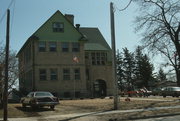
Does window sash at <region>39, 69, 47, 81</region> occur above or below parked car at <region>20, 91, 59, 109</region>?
above

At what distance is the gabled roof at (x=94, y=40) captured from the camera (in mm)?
52125

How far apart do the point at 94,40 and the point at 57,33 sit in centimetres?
1169

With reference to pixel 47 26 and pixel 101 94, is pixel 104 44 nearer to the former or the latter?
pixel 101 94

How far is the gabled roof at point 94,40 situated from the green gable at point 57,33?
548 centimetres

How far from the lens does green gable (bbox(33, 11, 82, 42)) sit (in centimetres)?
4466

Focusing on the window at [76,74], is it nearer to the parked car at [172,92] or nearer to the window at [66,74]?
the window at [66,74]

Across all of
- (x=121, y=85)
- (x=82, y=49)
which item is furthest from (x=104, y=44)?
(x=121, y=85)

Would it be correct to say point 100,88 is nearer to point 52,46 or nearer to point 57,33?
point 52,46

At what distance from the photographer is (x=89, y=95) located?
4753cm

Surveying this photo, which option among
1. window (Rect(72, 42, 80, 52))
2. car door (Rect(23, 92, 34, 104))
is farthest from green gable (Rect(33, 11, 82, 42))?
car door (Rect(23, 92, 34, 104))

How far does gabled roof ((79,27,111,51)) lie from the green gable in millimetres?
5485

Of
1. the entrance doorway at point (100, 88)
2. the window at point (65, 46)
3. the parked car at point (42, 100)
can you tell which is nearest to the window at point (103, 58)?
the entrance doorway at point (100, 88)

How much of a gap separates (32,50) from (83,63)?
8009 mm

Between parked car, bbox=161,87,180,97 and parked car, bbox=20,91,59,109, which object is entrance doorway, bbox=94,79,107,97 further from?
parked car, bbox=20,91,59,109
